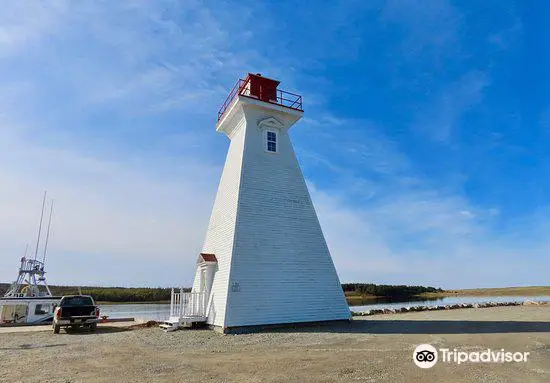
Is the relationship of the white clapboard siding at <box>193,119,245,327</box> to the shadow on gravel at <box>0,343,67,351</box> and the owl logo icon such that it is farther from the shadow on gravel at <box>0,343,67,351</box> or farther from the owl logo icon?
the owl logo icon

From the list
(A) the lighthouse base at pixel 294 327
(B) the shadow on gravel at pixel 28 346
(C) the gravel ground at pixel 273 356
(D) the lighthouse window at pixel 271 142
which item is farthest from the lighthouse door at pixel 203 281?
(D) the lighthouse window at pixel 271 142

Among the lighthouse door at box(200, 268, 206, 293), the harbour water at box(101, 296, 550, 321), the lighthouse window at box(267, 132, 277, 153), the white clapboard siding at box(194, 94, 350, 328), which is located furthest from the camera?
the harbour water at box(101, 296, 550, 321)

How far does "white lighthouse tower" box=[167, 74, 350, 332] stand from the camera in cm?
1530

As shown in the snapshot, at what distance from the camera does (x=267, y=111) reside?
18922 mm

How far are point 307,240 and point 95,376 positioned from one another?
10.9 m

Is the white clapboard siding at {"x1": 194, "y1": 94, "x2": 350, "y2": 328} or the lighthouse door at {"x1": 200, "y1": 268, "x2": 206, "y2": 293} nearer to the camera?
the white clapboard siding at {"x1": 194, "y1": 94, "x2": 350, "y2": 328}

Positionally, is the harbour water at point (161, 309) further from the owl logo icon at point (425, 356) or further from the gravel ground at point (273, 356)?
the owl logo icon at point (425, 356)

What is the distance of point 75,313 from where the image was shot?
691 inches

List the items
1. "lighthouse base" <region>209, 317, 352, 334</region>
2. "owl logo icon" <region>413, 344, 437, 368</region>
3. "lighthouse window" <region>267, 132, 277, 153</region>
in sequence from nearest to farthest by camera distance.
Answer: "owl logo icon" <region>413, 344, 437, 368</region> → "lighthouse base" <region>209, 317, 352, 334</region> → "lighthouse window" <region>267, 132, 277, 153</region>

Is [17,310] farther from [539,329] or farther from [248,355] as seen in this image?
[539,329]

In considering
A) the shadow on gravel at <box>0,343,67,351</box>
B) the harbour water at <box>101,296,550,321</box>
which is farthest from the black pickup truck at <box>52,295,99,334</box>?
the harbour water at <box>101,296,550,321</box>

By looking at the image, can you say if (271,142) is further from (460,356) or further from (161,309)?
(161,309)

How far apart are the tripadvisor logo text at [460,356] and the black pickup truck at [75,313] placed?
49.4 feet

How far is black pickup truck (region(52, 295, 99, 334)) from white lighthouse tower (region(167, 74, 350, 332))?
406 cm
